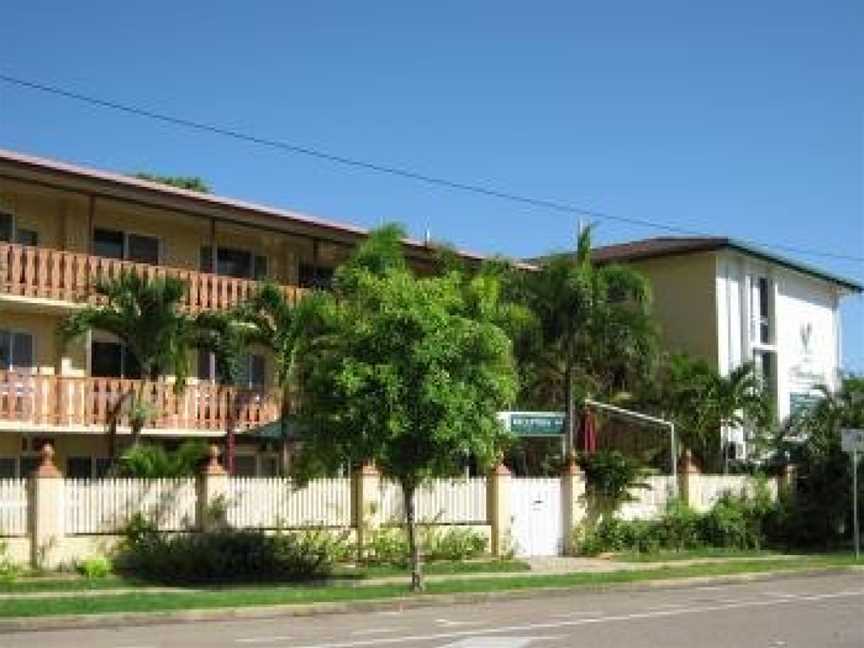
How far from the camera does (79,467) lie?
3120 centimetres

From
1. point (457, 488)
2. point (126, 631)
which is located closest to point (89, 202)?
point (457, 488)

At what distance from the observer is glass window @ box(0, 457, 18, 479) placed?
98.3 ft

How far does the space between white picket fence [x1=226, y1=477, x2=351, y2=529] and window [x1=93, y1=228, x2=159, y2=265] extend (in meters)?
8.60

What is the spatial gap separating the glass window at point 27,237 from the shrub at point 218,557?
30.3ft

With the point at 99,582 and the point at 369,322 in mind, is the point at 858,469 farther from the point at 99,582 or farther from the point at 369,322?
the point at 99,582

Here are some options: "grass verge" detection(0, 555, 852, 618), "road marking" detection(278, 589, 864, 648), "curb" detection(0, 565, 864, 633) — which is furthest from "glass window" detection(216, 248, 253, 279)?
"road marking" detection(278, 589, 864, 648)

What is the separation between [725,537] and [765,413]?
18.1ft

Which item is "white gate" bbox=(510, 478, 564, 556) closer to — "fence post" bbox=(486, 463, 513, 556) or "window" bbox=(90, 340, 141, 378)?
"fence post" bbox=(486, 463, 513, 556)

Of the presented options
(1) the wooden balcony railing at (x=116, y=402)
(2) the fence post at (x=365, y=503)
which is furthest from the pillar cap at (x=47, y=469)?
(2) the fence post at (x=365, y=503)

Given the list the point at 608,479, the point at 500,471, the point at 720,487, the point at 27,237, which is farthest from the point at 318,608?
the point at 720,487

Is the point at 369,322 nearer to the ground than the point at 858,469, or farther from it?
farther from it

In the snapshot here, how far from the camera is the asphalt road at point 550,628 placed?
50.2 ft

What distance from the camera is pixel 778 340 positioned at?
46906mm

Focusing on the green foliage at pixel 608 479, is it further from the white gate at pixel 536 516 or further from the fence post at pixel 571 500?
the white gate at pixel 536 516
